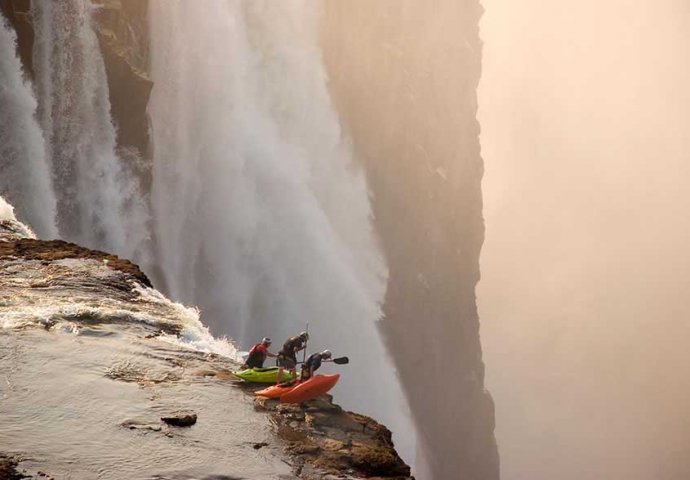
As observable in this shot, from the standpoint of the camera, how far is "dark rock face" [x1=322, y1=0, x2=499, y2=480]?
1700 inches

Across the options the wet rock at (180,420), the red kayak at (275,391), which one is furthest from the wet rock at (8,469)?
the red kayak at (275,391)

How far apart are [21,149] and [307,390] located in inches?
766

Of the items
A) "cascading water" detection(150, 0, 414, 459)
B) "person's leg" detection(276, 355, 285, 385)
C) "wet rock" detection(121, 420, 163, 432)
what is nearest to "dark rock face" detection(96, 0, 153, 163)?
"cascading water" detection(150, 0, 414, 459)

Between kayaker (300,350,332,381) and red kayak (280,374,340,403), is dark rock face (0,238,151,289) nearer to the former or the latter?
kayaker (300,350,332,381)

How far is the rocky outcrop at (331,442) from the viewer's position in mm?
9375

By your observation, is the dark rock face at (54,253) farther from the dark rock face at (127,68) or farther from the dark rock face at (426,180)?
the dark rock face at (426,180)

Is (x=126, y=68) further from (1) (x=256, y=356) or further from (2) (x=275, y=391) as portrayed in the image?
(2) (x=275, y=391)

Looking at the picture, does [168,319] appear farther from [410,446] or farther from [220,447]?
[410,446]

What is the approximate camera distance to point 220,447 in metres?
9.86

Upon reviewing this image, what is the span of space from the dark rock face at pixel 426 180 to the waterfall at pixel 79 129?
16.7m

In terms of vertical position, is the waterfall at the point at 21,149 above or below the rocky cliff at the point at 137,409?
above

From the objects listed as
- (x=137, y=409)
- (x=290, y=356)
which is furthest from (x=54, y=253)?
(x=137, y=409)

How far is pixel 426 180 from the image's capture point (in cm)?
4725

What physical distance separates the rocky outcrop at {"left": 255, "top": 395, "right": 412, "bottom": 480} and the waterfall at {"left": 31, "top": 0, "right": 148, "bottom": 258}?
19459 mm
